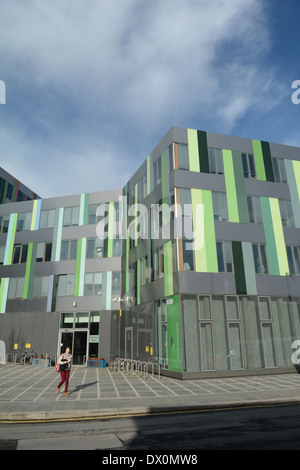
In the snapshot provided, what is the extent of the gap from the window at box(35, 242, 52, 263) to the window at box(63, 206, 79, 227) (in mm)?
2660

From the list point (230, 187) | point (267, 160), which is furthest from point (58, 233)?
point (267, 160)

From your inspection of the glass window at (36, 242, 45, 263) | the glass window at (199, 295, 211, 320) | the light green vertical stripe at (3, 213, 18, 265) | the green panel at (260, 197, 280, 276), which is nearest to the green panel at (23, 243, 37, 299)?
the glass window at (36, 242, 45, 263)

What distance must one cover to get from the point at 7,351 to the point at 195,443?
89.6 ft

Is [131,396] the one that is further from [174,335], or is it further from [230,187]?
[230,187]

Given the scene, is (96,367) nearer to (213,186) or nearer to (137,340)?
(137,340)

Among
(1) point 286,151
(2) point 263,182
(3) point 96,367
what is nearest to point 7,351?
(3) point 96,367

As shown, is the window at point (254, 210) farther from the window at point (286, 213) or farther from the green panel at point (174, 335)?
the green panel at point (174, 335)

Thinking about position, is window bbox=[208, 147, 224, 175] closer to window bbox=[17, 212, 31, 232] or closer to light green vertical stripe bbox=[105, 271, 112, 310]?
light green vertical stripe bbox=[105, 271, 112, 310]

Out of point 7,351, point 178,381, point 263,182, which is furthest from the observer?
point 7,351

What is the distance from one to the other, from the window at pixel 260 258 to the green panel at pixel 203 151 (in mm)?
Answer: 6285

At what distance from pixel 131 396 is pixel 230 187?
1515 cm


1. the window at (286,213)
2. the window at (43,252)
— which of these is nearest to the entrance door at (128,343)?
the window at (43,252)

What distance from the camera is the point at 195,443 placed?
6773 millimetres

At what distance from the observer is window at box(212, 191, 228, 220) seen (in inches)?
843
